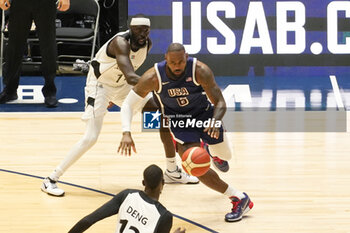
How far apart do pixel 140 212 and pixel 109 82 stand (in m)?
2.81

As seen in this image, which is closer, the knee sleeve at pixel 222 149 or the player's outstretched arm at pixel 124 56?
the knee sleeve at pixel 222 149

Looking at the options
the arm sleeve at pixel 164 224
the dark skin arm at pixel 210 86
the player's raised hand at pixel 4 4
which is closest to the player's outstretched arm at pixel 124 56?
the dark skin arm at pixel 210 86

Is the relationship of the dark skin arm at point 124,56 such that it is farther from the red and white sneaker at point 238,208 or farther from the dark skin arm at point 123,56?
the red and white sneaker at point 238,208

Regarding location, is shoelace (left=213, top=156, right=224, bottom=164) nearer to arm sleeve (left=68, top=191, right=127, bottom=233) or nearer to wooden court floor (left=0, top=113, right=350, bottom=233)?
wooden court floor (left=0, top=113, right=350, bottom=233)

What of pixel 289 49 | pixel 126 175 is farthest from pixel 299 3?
pixel 126 175

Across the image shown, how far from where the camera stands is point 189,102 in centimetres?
694

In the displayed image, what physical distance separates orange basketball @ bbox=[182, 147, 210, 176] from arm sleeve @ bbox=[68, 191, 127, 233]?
1412mm

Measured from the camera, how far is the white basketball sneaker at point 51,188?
746 cm

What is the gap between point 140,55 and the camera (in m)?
7.59

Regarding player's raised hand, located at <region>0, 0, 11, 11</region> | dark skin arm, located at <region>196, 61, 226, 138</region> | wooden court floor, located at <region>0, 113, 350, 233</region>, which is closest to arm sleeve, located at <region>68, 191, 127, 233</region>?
wooden court floor, located at <region>0, 113, 350, 233</region>

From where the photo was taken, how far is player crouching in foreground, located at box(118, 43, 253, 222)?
6719 millimetres

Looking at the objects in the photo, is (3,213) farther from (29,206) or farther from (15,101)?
(15,101)

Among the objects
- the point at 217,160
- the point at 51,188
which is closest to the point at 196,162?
the point at 217,160

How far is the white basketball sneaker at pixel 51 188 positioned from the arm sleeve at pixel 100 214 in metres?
2.46
